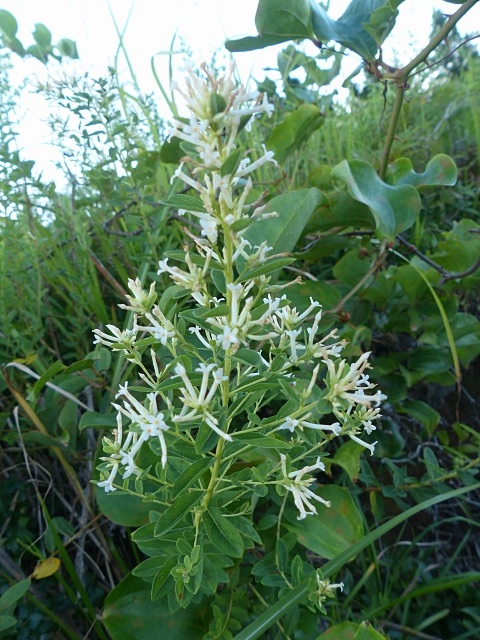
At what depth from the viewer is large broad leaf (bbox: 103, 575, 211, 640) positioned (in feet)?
2.81

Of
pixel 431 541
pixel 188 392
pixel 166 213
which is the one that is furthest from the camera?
pixel 431 541

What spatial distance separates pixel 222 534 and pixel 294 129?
89 centimetres

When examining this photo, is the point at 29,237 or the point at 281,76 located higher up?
the point at 281,76

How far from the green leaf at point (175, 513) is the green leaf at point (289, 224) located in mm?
480

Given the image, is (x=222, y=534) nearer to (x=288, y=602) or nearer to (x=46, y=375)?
(x=288, y=602)

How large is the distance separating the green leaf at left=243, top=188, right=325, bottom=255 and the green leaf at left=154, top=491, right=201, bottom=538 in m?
0.48

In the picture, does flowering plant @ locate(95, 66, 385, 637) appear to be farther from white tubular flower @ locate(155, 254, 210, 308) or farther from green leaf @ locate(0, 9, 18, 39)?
green leaf @ locate(0, 9, 18, 39)

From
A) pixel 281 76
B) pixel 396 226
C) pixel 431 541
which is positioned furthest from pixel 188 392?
pixel 281 76

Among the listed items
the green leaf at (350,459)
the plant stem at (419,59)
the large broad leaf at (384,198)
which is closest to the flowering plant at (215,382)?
the green leaf at (350,459)

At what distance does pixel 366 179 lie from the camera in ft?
3.52

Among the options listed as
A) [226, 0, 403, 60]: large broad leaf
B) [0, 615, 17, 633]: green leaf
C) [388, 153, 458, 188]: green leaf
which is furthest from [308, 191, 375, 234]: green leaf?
[0, 615, 17, 633]: green leaf

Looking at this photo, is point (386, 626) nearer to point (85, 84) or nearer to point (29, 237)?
point (29, 237)

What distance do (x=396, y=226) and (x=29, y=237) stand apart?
82 cm

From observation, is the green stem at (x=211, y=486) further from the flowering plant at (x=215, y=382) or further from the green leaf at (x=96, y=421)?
the green leaf at (x=96, y=421)
